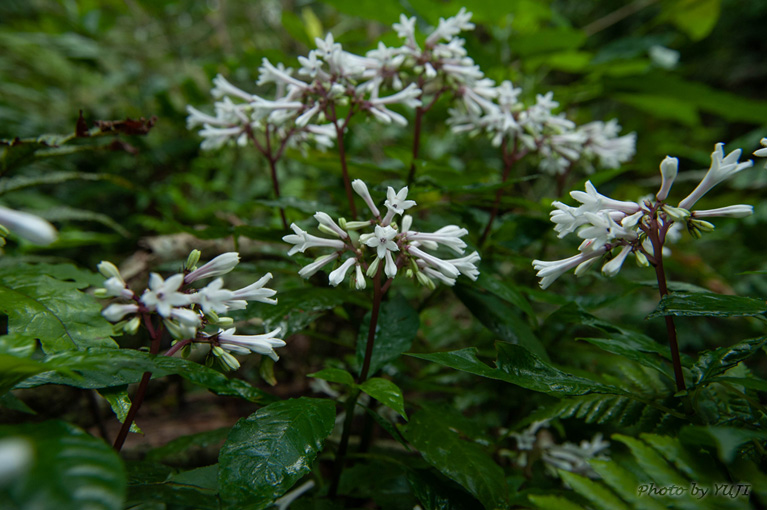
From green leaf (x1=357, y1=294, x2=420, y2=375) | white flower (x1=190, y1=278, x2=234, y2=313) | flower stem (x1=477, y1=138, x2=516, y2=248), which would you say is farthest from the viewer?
flower stem (x1=477, y1=138, x2=516, y2=248)

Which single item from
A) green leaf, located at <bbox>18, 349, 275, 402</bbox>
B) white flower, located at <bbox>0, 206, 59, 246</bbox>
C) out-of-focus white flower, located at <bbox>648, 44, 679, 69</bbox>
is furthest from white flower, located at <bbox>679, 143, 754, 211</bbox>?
out-of-focus white flower, located at <bbox>648, 44, 679, 69</bbox>

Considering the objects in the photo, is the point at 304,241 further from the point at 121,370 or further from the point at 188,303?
the point at 121,370

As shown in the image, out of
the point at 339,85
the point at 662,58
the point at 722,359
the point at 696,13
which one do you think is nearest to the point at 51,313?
the point at 339,85

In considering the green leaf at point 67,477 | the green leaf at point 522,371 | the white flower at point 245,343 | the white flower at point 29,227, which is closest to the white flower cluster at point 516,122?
the green leaf at point 522,371


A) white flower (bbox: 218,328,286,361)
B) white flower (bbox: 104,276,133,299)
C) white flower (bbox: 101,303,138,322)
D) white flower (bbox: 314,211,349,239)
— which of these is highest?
white flower (bbox: 314,211,349,239)

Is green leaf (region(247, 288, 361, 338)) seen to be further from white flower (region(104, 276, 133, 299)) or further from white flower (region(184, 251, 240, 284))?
white flower (region(104, 276, 133, 299))

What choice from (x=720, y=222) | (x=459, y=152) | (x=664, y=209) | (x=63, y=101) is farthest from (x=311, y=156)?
(x=63, y=101)

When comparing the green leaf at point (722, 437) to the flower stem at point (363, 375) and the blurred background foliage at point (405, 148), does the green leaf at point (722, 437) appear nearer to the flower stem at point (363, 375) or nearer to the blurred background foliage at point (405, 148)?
the blurred background foliage at point (405, 148)
